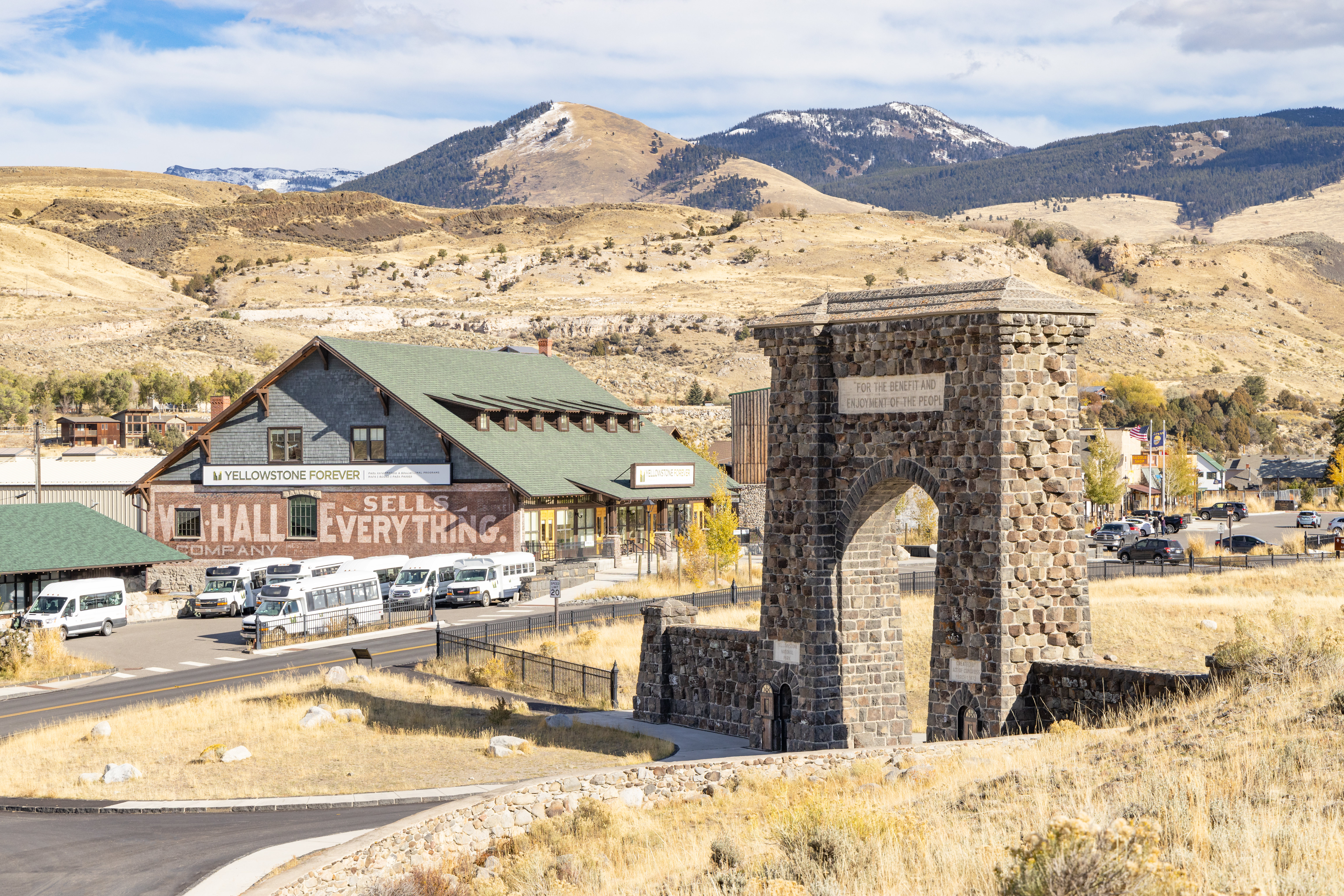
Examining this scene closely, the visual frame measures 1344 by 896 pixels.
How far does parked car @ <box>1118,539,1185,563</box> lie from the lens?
62312 mm

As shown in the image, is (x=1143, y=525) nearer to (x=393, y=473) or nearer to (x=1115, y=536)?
(x=1115, y=536)

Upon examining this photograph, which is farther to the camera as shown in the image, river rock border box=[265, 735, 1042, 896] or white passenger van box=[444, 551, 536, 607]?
white passenger van box=[444, 551, 536, 607]

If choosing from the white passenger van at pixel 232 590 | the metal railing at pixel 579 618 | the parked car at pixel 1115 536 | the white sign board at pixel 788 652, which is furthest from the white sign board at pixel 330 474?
the white sign board at pixel 788 652

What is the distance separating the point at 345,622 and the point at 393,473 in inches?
578

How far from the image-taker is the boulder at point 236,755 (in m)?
27.7

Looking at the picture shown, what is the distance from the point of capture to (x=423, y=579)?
54.8 metres

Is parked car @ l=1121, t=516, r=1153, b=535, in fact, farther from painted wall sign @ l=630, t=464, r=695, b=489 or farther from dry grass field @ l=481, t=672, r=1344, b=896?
dry grass field @ l=481, t=672, r=1344, b=896

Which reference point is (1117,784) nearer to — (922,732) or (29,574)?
(922,732)

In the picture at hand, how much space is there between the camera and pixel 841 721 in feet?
75.6

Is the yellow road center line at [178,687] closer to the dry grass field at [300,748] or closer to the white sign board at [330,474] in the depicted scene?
the dry grass field at [300,748]

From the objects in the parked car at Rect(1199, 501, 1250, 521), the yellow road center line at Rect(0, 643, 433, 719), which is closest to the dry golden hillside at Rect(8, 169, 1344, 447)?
Answer: the parked car at Rect(1199, 501, 1250, 521)

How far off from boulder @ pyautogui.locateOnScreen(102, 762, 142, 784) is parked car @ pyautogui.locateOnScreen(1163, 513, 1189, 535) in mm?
66027

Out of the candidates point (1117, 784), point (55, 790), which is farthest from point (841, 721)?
point (55, 790)

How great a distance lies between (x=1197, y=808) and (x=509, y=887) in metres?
7.50
